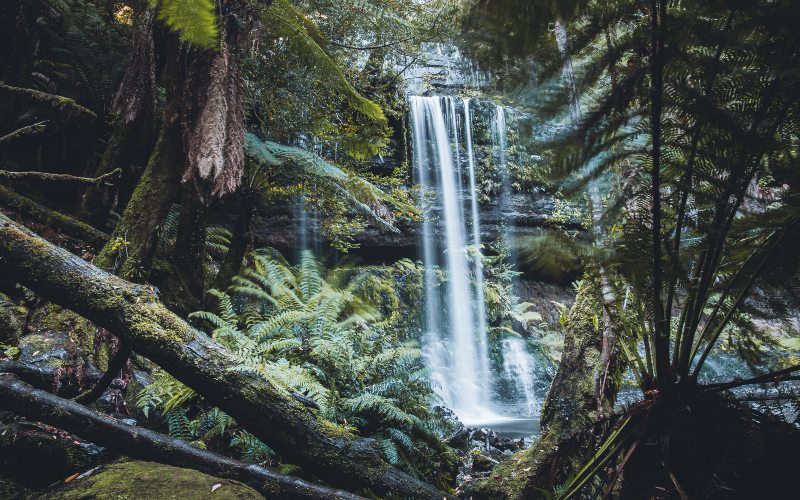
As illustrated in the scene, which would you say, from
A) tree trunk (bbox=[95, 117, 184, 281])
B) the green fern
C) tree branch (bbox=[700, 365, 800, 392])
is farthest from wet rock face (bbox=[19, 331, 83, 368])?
tree branch (bbox=[700, 365, 800, 392])

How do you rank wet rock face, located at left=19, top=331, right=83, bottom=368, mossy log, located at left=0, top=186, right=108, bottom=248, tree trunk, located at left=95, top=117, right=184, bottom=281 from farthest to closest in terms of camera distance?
mossy log, located at left=0, top=186, right=108, bottom=248
tree trunk, located at left=95, top=117, right=184, bottom=281
wet rock face, located at left=19, top=331, right=83, bottom=368

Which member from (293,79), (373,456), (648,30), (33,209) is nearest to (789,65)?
(648,30)

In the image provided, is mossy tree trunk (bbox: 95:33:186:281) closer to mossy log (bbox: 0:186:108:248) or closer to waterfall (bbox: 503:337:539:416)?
mossy log (bbox: 0:186:108:248)

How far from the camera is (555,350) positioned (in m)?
9.19

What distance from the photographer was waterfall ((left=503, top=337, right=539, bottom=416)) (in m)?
8.61

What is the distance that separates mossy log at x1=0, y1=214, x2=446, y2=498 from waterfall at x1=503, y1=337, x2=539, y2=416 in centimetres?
688

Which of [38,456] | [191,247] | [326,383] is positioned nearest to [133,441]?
[38,456]

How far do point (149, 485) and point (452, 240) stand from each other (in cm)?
1000

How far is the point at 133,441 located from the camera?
1914mm

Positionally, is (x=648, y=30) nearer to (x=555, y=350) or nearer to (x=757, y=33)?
(x=757, y=33)

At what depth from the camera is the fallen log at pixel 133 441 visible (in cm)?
185

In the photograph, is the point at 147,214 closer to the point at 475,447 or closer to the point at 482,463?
the point at 482,463

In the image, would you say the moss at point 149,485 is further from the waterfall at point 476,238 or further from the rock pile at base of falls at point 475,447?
the waterfall at point 476,238

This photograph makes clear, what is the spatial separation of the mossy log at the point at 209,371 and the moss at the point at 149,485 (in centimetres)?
30
